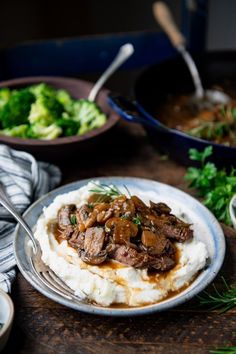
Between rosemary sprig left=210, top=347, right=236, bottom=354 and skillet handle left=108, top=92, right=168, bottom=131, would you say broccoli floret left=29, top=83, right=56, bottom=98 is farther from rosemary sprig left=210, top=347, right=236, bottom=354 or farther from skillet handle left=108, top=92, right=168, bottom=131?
rosemary sprig left=210, top=347, right=236, bottom=354

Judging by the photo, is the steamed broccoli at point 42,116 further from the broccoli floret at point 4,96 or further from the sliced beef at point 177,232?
the sliced beef at point 177,232

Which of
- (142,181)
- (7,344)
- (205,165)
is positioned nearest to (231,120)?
(205,165)

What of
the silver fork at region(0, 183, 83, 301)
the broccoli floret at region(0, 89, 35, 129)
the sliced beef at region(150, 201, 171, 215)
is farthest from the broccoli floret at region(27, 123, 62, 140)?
the sliced beef at region(150, 201, 171, 215)

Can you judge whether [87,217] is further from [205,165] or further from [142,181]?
[205,165]

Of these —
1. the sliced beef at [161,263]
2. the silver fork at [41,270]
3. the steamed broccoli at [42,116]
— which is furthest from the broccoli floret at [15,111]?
the sliced beef at [161,263]

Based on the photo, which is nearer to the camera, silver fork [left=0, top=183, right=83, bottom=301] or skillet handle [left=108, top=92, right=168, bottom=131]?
silver fork [left=0, top=183, right=83, bottom=301]

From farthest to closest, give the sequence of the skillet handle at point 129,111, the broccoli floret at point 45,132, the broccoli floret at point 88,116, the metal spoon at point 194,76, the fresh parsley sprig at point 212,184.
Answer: the metal spoon at point 194,76 → the broccoli floret at point 88,116 → the broccoli floret at point 45,132 → the skillet handle at point 129,111 → the fresh parsley sprig at point 212,184

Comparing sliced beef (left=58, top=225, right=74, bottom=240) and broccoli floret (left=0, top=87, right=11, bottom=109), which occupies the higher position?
broccoli floret (left=0, top=87, right=11, bottom=109)
